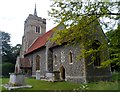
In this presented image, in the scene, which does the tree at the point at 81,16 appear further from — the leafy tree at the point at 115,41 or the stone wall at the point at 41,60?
the stone wall at the point at 41,60

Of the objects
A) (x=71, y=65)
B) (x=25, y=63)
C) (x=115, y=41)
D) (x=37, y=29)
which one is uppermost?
(x=37, y=29)

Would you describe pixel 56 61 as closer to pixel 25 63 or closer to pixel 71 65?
pixel 71 65

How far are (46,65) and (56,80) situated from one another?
266 inches

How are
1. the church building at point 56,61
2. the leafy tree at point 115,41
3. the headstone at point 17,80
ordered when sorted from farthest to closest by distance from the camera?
the church building at point 56,61, the headstone at point 17,80, the leafy tree at point 115,41

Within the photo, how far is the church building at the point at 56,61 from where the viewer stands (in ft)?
67.2

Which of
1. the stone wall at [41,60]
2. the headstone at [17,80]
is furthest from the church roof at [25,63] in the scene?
the headstone at [17,80]

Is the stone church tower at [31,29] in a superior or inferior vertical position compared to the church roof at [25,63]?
superior

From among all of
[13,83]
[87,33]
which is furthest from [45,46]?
[87,33]

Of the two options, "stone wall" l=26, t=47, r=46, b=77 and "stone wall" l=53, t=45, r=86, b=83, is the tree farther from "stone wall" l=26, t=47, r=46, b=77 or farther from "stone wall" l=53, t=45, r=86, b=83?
"stone wall" l=26, t=47, r=46, b=77

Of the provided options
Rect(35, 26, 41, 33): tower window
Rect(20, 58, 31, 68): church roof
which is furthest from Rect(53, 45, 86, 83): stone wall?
Rect(35, 26, 41, 33): tower window

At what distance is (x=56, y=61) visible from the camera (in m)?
26.0

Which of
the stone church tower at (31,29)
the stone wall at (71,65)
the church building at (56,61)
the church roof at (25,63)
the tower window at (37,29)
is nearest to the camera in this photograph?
the church building at (56,61)

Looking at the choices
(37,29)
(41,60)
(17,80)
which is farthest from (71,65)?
(37,29)

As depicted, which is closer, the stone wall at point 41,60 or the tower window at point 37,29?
the stone wall at point 41,60
